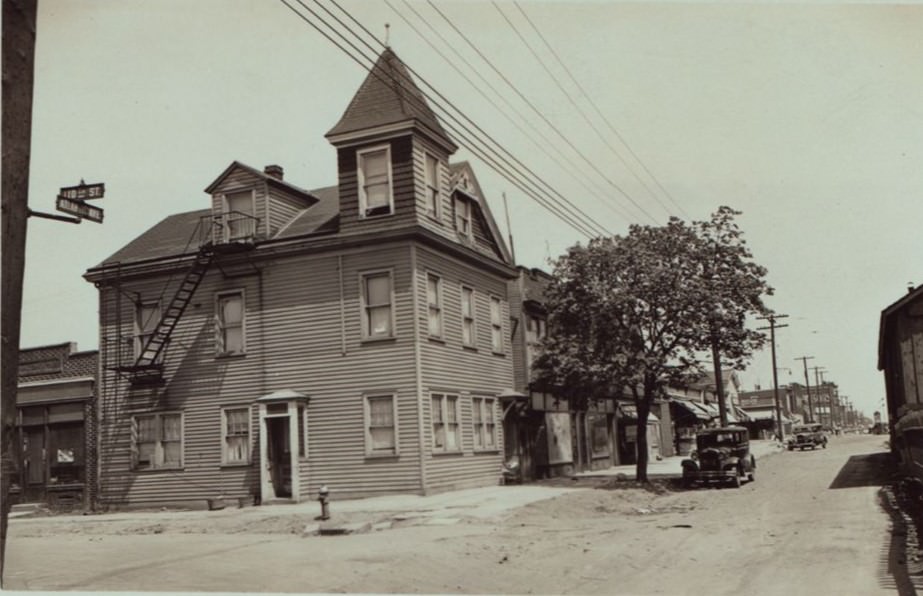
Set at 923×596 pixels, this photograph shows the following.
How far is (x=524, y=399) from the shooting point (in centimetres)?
2800

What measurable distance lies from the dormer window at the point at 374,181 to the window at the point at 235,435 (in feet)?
23.1

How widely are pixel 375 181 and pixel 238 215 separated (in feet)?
16.4

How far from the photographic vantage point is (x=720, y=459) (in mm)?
26906

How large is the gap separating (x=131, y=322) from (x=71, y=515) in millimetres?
6085

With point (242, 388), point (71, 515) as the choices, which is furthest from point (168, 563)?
point (71, 515)

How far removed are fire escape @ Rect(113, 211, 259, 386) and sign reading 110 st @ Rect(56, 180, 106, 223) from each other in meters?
15.7

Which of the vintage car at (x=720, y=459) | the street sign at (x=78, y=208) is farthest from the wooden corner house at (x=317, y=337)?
the street sign at (x=78, y=208)

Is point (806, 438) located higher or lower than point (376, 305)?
lower

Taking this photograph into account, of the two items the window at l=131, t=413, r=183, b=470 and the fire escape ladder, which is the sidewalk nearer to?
the window at l=131, t=413, r=183, b=470

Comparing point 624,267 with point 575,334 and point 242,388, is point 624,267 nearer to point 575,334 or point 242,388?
point 575,334

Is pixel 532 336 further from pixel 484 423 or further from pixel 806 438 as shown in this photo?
pixel 806 438

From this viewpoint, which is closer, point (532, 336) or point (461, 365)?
point (461, 365)

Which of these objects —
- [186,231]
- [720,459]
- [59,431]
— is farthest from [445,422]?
[59,431]

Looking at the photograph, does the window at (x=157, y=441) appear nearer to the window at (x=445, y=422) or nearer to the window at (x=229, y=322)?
the window at (x=229, y=322)
